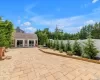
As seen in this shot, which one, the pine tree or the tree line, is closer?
the pine tree

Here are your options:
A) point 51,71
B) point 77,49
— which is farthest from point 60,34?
point 51,71

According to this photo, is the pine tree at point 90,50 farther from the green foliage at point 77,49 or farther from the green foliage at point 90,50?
the green foliage at point 77,49

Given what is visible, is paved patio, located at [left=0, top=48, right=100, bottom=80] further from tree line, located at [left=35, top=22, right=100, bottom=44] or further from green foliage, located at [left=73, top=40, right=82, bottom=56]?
tree line, located at [left=35, top=22, right=100, bottom=44]

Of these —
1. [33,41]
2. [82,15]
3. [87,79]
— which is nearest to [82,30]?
[33,41]

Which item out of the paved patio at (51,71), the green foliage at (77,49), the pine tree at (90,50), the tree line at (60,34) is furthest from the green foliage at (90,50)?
the tree line at (60,34)

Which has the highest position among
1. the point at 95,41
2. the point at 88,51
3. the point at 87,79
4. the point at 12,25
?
the point at 12,25

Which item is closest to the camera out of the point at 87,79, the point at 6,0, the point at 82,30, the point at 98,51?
the point at 87,79

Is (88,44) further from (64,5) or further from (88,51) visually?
(64,5)

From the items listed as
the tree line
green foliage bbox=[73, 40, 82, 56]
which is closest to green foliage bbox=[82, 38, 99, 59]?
green foliage bbox=[73, 40, 82, 56]

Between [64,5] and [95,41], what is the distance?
5.88 m

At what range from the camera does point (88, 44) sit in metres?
12.7

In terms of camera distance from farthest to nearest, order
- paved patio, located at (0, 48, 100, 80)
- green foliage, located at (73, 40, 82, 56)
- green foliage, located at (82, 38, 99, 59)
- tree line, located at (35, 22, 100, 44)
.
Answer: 1. tree line, located at (35, 22, 100, 44)
2. green foliage, located at (73, 40, 82, 56)
3. green foliage, located at (82, 38, 99, 59)
4. paved patio, located at (0, 48, 100, 80)

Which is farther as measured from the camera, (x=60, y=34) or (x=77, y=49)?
(x=60, y=34)

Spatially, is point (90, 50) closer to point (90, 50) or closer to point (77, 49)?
point (90, 50)
